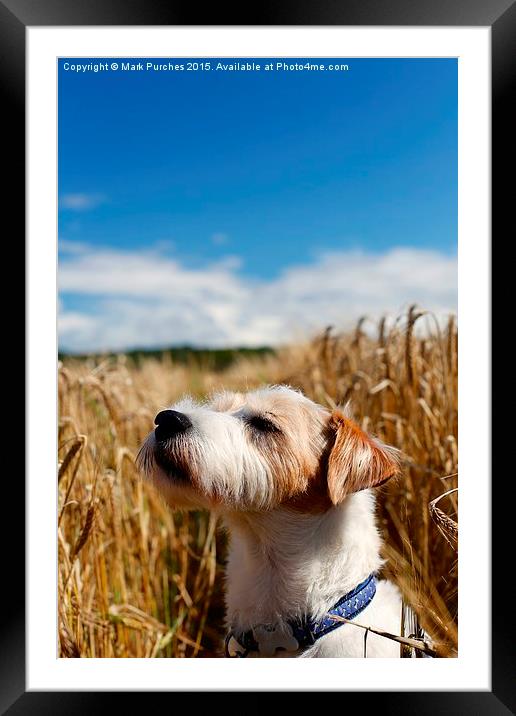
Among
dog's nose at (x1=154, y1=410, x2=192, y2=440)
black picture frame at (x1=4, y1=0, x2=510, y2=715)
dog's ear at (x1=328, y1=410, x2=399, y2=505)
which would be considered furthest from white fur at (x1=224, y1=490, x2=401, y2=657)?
dog's nose at (x1=154, y1=410, x2=192, y2=440)

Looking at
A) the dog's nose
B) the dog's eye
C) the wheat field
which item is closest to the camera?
the dog's nose

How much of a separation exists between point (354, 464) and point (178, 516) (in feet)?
7.28

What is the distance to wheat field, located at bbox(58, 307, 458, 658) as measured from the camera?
8.18 ft

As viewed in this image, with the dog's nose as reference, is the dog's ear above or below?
below

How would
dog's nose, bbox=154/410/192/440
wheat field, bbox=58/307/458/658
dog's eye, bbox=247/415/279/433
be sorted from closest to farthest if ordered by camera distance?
dog's nose, bbox=154/410/192/440 < dog's eye, bbox=247/415/279/433 < wheat field, bbox=58/307/458/658

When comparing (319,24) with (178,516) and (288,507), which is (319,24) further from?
(178,516)

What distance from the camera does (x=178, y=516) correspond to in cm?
392

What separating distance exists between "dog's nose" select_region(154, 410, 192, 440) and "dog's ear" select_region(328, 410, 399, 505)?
1.77 feet

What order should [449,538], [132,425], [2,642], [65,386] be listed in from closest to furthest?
[2,642], [449,538], [65,386], [132,425]

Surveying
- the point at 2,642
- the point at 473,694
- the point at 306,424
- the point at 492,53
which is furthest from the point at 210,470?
the point at 492,53

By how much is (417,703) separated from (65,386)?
2.28 meters

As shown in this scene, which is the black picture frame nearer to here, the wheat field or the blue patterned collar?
the wheat field

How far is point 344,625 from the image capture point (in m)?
2.06

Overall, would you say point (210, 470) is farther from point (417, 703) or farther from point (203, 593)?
point (203, 593)
